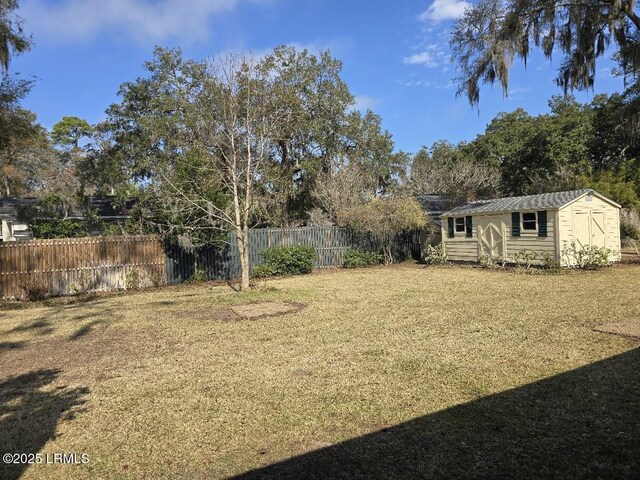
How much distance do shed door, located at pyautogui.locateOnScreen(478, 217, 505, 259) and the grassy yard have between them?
863cm

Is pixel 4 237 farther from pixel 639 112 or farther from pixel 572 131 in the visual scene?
pixel 572 131

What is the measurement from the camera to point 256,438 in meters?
3.58

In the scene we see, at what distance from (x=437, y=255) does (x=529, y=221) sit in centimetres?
445

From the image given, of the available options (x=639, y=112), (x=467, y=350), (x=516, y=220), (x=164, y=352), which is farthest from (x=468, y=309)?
(x=639, y=112)

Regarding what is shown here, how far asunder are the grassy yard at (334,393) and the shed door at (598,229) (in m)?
8.28

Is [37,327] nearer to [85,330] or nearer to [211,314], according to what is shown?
[85,330]

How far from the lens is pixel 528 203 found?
17.0m

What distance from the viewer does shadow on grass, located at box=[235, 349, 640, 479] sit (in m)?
2.97

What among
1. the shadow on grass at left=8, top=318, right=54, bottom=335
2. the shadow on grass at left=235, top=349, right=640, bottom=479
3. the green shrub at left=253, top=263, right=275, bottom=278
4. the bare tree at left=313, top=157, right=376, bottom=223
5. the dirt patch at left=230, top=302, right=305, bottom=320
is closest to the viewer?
the shadow on grass at left=235, top=349, right=640, bottom=479

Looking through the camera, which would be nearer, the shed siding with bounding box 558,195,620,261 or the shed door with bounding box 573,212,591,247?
the shed siding with bounding box 558,195,620,261

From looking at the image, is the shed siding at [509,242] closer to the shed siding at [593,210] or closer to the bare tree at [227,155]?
the shed siding at [593,210]

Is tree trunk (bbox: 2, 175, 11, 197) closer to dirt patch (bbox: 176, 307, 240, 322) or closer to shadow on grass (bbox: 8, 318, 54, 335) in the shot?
shadow on grass (bbox: 8, 318, 54, 335)

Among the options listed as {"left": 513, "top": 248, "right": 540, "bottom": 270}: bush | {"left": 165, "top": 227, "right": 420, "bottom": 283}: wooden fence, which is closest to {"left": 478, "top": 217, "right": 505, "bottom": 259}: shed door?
{"left": 513, "top": 248, "right": 540, "bottom": 270}: bush

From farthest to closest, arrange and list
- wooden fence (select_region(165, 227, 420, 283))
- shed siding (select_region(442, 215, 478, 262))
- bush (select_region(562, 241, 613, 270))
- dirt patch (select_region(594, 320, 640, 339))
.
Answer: shed siding (select_region(442, 215, 478, 262)), wooden fence (select_region(165, 227, 420, 283)), bush (select_region(562, 241, 613, 270)), dirt patch (select_region(594, 320, 640, 339))
